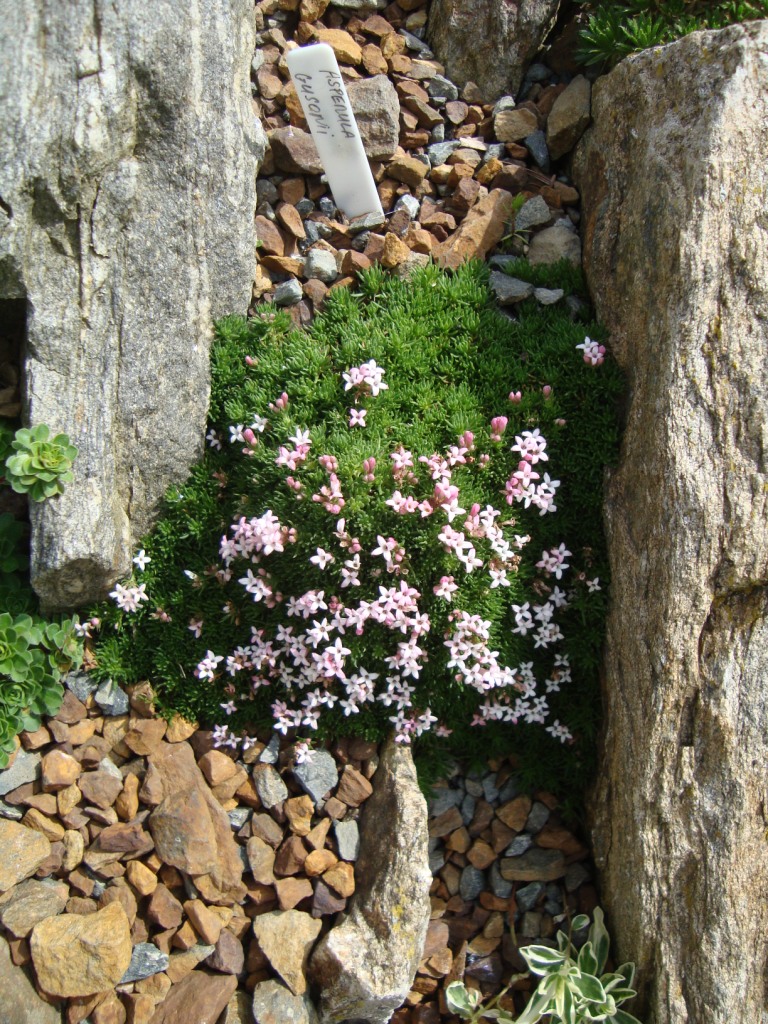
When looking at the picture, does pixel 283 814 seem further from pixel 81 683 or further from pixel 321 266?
pixel 321 266

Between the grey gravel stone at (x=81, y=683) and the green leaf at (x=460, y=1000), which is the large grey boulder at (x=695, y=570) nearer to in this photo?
the green leaf at (x=460, y=1000)

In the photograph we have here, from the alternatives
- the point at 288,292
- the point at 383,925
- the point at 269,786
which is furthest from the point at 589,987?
the point at 288,292

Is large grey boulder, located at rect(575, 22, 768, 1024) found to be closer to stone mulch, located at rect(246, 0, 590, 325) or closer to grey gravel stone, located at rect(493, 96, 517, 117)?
stone mulch, located at rect(246, 0, 590, 325)

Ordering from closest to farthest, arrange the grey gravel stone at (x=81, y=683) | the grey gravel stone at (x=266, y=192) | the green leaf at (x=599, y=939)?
1. the green leaf at (x=599, y=939)
2. the grey gravel stone at (x=81, y=683)
3. the grey gravel stone at (x=266, y=192)

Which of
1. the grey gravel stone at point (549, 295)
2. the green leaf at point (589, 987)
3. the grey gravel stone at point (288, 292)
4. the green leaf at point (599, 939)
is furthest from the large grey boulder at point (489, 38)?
the green leaf at point (589, 987)

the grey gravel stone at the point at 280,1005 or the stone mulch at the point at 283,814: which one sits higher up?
the stone mulch at the point at 283,814
